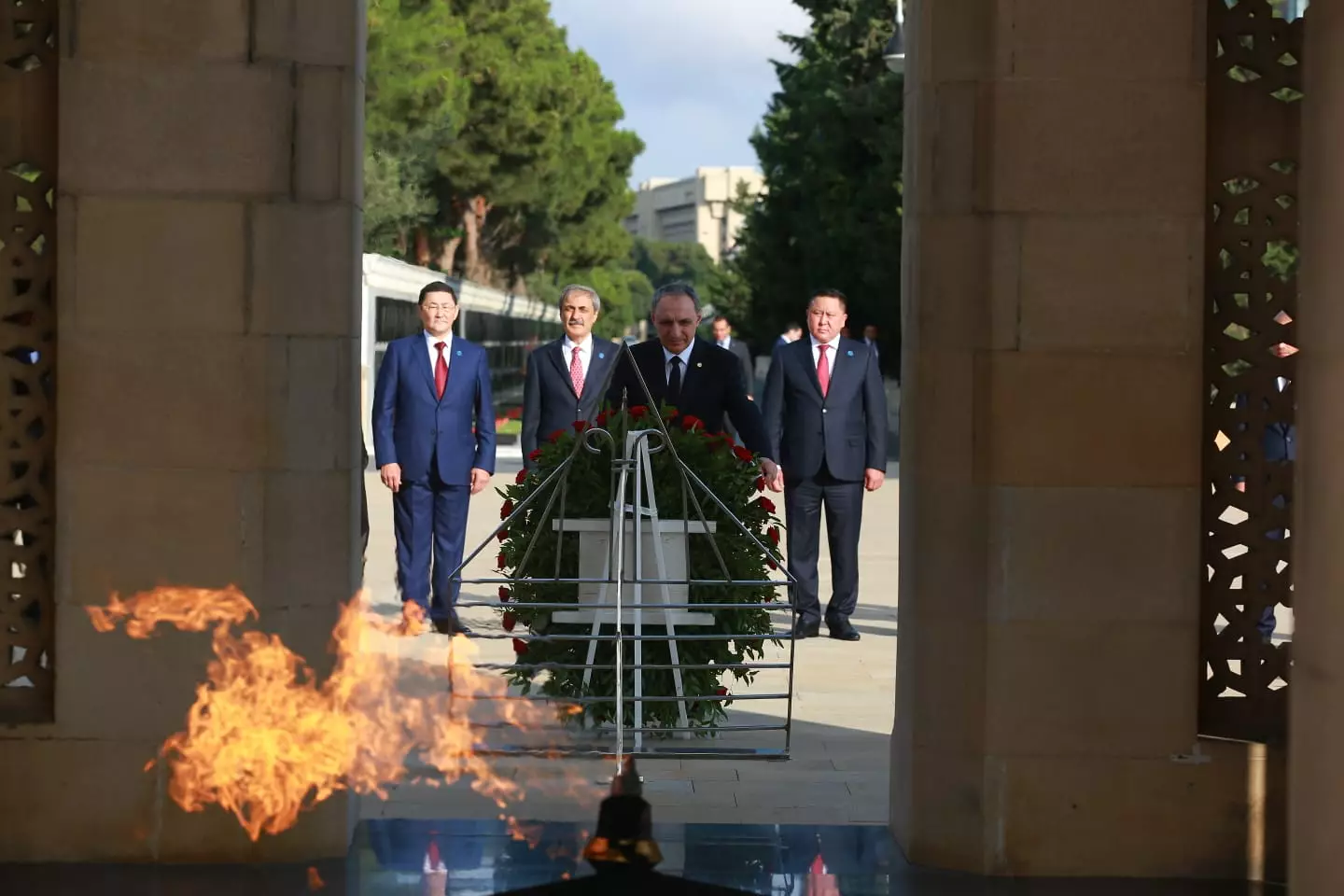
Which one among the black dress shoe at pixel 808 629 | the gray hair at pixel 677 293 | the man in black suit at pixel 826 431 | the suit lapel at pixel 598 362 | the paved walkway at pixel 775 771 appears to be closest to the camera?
the paved walkway at pixel 775 771

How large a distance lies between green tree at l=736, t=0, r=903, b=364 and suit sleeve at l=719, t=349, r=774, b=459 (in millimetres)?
29627

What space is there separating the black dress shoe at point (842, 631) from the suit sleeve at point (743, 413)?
2810mm

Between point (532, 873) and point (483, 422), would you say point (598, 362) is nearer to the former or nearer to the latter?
point (483, 422)

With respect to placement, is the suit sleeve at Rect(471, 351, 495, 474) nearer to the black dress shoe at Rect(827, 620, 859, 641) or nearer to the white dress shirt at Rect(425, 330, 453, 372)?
the white dress shirt at Rect(425, 330, 453, 372)

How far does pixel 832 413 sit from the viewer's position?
12.2 meters

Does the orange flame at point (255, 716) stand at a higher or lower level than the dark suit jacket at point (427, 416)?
lower

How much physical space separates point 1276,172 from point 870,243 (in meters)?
34.1

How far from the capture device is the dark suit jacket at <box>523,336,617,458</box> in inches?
456

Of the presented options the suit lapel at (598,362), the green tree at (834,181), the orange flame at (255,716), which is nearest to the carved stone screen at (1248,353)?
the orange flame at (255,716)

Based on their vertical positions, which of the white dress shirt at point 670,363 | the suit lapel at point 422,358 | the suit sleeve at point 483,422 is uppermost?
the suit lapel at point 422,358

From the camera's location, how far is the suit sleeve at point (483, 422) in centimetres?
1184

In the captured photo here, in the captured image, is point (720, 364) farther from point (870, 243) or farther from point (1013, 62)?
point (870, 243)

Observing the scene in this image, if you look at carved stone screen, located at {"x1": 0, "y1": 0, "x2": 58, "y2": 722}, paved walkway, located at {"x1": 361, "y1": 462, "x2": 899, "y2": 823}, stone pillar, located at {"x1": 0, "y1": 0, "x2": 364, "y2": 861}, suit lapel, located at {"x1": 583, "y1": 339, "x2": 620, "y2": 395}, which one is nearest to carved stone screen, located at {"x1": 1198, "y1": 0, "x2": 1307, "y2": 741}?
paved walkway, located at {"x1": 361, "y1": 462, "x2": 899, "y2": 823}

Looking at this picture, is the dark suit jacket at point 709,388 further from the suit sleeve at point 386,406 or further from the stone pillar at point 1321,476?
the stone pillar at point 1321,476
